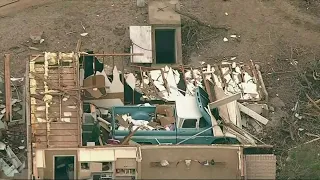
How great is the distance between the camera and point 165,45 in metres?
27.7

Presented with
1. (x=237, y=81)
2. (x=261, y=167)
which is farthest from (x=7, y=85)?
(x=261, y=167)

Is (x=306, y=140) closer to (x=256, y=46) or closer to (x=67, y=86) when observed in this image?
(x=256, y=46)

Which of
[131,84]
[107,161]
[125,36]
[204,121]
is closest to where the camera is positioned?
[107,161]

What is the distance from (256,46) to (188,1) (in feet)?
11.1

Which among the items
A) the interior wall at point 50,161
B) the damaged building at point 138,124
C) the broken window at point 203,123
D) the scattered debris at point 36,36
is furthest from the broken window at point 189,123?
the scattered debris at point 36,36

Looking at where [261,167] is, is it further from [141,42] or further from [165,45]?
[165,45]

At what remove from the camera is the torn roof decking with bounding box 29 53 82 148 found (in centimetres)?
2186

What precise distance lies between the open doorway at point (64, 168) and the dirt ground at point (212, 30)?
5.16m

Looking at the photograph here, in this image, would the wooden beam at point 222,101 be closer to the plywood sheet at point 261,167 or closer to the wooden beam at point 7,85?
the plywood sheet at point 261,167

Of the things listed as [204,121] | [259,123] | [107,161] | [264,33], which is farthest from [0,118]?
[264,33]

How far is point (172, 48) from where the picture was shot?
27.6 meters

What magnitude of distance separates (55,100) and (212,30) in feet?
25.5

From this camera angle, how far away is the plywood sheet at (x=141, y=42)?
2630 centimetres

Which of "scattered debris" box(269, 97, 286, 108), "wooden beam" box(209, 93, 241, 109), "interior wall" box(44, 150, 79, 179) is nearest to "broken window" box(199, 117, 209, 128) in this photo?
"wooden beam" box(209, 93, 241, 109)
